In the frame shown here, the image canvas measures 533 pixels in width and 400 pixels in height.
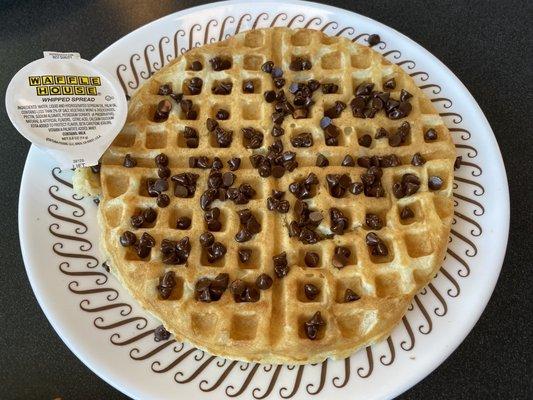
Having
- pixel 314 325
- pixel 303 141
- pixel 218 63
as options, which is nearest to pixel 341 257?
pixel 314 325

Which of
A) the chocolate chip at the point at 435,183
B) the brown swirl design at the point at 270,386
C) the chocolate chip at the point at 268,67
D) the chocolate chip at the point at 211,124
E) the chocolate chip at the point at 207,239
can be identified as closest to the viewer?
the brown swirl design at the point at 270,386

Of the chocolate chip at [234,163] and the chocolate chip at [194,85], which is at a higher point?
the chocolate chip at [194,85]

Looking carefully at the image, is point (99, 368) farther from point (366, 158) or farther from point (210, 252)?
point (366, 158)

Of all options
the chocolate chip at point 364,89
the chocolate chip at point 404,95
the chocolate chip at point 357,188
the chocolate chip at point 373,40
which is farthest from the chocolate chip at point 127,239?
the chocolate chip at point 373,40

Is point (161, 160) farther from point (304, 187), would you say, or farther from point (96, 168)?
point (304, 187)

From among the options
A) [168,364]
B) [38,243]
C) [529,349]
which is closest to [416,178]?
[529,349]

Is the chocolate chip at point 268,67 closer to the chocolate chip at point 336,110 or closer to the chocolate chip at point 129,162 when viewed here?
the chocolate chip at point 336,110
